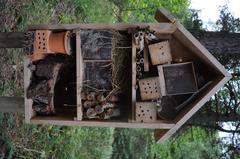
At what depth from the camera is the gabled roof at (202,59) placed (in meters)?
3.28

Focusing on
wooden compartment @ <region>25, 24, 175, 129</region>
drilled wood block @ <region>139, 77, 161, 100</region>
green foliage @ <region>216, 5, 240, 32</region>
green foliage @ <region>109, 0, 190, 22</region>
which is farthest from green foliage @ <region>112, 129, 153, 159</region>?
drilled wood block @ <region>139, 77, 161, 100</region>

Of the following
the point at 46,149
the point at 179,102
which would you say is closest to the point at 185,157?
the point at 46,149

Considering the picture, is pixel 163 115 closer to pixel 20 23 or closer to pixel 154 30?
pixel 154 30

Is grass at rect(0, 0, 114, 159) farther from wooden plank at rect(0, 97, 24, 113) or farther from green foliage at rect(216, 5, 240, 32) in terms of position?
green foliage at rect(216, 5, 240, 32)

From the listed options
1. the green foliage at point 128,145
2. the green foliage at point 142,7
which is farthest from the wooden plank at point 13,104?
the green foliage at point 128,145

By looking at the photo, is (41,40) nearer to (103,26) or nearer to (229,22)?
(103,26)

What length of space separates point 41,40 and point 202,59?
126 cm

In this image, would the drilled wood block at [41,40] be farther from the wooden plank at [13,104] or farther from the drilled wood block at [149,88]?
the drilled wood block at [149,88]

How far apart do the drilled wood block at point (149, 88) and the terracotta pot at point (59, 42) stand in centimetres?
62

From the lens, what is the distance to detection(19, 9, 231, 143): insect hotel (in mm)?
3211

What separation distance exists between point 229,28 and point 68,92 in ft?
8.46

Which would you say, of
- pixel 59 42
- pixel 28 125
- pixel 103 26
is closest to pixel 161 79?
pixel 103 26

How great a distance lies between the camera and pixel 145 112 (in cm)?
327

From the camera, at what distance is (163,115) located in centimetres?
353
